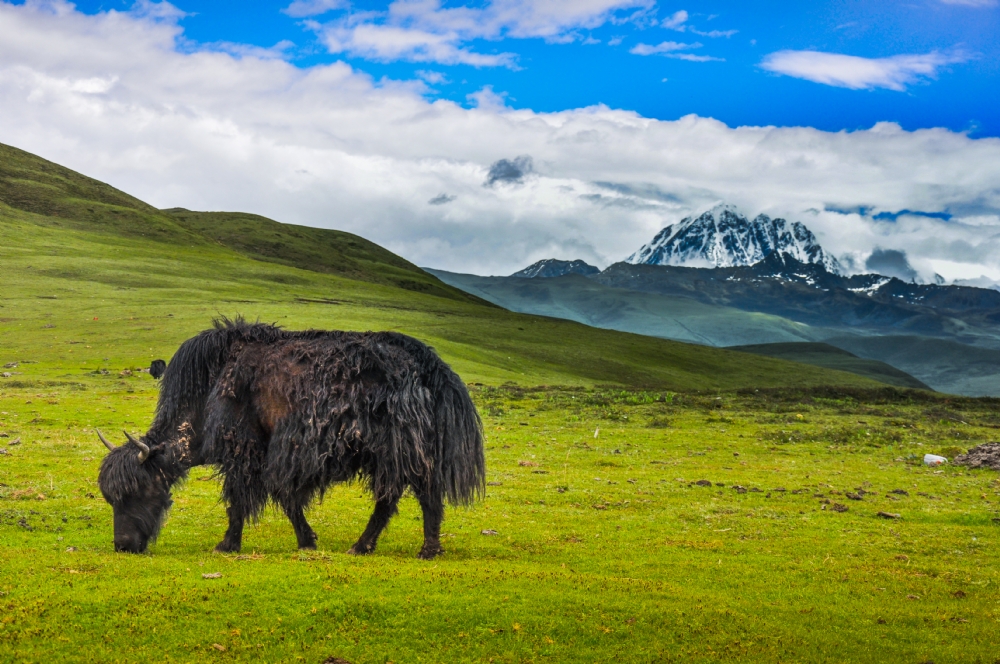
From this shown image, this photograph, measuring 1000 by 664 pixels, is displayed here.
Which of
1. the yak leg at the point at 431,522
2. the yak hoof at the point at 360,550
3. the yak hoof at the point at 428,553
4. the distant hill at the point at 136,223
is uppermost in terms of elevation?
the distant hill at the point at 136,223

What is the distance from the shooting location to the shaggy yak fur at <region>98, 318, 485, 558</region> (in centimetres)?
1198

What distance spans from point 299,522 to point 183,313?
204ft

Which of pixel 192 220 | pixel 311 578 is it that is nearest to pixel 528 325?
pixel 311 578

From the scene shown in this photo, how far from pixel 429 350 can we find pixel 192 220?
20235cm

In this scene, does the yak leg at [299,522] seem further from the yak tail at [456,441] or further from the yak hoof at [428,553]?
the yak tail at [456,441]

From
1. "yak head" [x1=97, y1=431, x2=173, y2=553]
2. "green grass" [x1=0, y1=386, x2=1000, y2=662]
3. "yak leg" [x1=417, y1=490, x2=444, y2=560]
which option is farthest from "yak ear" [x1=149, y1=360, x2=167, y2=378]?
"yak leg" [x1=417, y1=490, x2=444, y2=560]

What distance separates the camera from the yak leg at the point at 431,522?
12.3 metres

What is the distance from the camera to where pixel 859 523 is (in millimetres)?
17406

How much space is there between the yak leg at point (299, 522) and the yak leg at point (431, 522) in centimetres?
175

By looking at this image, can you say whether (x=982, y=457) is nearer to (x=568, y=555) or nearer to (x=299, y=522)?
(x=568, y=555)

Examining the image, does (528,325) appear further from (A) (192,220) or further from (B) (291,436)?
(A) (192,220)

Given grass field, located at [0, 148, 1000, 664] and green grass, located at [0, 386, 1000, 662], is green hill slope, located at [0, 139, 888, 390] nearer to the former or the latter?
grass field, located at [0, 148, 1000, 664]

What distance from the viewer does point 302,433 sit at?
12023 millimetres

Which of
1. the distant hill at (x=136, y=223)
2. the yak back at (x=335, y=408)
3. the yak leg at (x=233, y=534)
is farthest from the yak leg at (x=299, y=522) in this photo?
the distant hill at (x=136, y=223)
